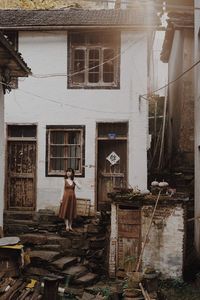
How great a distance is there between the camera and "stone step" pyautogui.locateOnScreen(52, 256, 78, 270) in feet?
33.4

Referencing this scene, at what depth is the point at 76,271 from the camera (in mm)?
10156

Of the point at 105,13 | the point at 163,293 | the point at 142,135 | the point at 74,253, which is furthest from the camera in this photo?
the point at 105,13

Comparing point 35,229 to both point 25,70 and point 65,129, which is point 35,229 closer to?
point 65,129

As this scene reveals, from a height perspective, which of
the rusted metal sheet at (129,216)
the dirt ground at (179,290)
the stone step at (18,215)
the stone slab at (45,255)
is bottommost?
the dirt ground at (179,290)

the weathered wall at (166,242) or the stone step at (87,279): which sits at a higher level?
the weathered wall at (166,242)

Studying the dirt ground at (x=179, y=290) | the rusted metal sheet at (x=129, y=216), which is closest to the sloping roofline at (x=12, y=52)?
the rusted metal sheet at (x=129, y=216)

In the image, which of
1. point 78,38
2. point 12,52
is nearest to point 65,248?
point 12,52

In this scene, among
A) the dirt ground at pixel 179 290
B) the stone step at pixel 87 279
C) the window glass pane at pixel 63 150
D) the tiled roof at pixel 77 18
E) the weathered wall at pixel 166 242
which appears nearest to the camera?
the dirt ground at pixel 179 290

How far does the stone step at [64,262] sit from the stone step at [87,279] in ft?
1.73

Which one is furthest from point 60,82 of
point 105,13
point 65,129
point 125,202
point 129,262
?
point 129,262

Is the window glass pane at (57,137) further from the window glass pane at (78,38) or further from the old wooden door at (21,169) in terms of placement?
the window glass pane at (78,38)

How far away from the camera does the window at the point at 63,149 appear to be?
1422 centimetres

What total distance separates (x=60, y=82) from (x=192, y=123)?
453 centimetres

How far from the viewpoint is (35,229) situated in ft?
41.4
